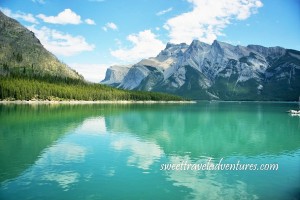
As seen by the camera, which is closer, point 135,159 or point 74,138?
point 135,159

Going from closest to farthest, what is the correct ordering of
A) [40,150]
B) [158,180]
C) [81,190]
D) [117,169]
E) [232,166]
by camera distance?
[81,190] < [158,180] < [117,169] < [232,166] < [40,150]

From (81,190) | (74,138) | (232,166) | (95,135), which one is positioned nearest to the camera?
(81,190)

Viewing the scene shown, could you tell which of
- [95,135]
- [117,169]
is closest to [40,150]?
[117,169]

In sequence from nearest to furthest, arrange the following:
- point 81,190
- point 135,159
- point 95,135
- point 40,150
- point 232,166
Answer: point 81,190
point 232,166
point 135,159
point 40,150
point 95,135

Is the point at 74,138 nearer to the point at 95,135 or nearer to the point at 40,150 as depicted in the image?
the point at 95,135

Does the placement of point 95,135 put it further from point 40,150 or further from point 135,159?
point 135,159

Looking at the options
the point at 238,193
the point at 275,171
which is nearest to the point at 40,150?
the point at 238,193

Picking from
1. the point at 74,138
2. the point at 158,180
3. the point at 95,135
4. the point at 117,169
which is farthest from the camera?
the point at 95,135

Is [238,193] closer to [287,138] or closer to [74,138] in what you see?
[74,138]

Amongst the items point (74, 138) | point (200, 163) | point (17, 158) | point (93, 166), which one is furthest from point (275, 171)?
point (74, 138)

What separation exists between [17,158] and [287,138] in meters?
63.6

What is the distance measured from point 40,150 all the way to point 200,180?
96.6 feet

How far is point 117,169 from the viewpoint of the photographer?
41.0 metres

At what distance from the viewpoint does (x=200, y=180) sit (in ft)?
117
